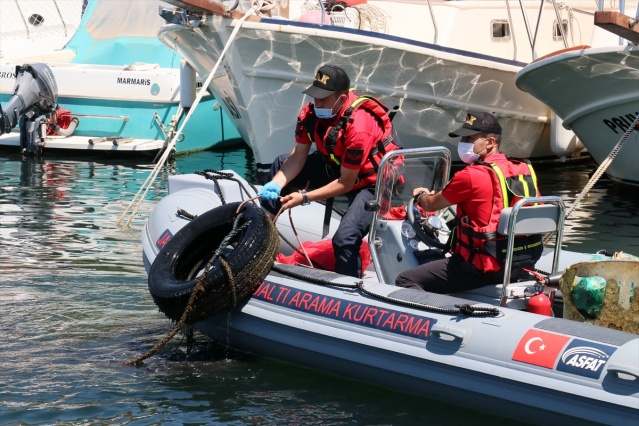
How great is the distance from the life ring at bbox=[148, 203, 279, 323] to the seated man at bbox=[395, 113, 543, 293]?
0.96 m

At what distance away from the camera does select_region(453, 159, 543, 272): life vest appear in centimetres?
571

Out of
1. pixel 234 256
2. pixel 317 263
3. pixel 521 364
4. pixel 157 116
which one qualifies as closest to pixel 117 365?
pixel 234 256

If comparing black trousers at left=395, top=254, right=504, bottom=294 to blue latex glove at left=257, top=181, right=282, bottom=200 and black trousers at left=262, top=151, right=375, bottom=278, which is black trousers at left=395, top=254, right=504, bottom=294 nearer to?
black trousers at left=262, top=151, right=375, bottom=278

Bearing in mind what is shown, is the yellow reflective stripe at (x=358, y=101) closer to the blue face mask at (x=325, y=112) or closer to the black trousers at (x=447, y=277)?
the blue face mask at (x=325, y=112)

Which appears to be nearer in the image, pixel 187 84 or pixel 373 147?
pixel 373 147

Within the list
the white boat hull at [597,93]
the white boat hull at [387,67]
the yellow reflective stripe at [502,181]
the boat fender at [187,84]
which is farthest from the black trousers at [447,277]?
the boat fender at [187,84]

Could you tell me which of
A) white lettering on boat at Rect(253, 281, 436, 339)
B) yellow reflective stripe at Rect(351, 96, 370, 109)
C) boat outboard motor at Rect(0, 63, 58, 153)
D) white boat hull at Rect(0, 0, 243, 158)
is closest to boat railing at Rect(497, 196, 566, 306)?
white lettering on boat at Rect(253, 281, 436, 339)

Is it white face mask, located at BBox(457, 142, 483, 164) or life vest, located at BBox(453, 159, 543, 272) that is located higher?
white face mask, located at BBox(457, 142, 483, 164)

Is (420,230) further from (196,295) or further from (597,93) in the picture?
(597,93)

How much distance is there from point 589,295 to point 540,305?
0.32 m

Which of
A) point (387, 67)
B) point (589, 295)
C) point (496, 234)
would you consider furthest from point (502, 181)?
point (387, 67)

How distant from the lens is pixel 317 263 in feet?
22.4

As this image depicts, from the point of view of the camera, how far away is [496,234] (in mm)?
5727

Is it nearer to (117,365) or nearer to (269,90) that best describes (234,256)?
(117,365)
